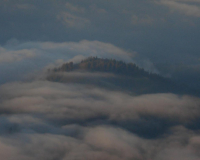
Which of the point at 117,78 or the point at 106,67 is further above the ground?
the point at 106,67

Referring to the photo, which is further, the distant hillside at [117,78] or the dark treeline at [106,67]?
the dark treeline at [106,67]

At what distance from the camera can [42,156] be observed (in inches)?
3108

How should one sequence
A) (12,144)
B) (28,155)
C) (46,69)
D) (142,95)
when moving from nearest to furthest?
(28,155), (12,144), (142,95), (46,69)

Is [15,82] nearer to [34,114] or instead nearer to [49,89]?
[49,89]

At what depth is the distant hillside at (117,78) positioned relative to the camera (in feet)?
490

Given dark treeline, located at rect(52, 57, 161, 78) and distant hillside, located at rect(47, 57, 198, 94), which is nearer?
distant hillside, located at rect(47, 57, 198, 94)

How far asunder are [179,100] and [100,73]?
34310 millimetres

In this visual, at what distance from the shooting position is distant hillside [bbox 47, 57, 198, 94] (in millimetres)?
149250

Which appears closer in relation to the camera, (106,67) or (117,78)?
(117,78)

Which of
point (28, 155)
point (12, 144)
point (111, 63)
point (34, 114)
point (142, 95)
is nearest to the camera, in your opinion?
point (28, 155)

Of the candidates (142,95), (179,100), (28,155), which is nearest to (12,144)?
(28,155)

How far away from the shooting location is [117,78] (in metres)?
157

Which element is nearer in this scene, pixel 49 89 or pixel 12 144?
pixel 12 144

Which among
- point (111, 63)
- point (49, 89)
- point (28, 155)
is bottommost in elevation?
point (28, 155)
